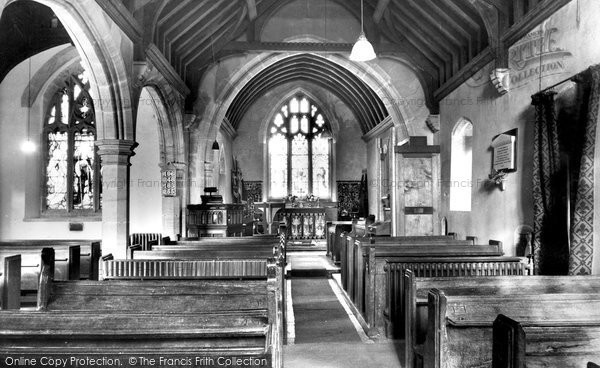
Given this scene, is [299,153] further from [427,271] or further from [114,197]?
[427,271]

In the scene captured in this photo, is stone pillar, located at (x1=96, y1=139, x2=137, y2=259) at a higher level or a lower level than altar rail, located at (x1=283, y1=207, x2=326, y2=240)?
higher

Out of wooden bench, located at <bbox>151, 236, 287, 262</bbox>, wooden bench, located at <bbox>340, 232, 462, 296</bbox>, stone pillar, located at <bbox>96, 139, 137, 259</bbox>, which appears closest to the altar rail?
wooden bench, located at <bbox>340, 232, 462, 296</bbox>

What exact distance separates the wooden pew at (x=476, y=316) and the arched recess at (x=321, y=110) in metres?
14.8

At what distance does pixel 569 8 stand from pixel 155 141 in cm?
769

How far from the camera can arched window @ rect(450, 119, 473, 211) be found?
9.17 meters

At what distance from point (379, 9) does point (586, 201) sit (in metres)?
6.15

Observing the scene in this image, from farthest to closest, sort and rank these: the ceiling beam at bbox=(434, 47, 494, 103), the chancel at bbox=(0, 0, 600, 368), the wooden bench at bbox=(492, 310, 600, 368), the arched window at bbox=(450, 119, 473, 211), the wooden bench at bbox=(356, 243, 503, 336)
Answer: the arched window at bbox=(450, 119, 473, 211)
the ceiling beam at bbox=(434, 47, 494, 103)
the wooden bench at bbox=(356, 243, 503, 336)
the chancel at bbox=(0, 0, 600, 368)
the wooden bench at bbox=(492, 310, 600, 368)

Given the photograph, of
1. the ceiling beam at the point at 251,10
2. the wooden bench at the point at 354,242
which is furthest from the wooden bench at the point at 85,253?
the ceiling beam at the point at 251,10

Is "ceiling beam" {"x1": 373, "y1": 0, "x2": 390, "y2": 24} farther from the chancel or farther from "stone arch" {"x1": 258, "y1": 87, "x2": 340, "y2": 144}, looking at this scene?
"stone arch" {"x1": 258, "y1": 87, "x2": 340, "y2": 144}

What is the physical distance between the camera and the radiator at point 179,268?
174 inches

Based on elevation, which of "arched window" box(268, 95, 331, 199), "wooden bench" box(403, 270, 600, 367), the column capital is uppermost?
"arched window" box(268, 95, 331, 199)

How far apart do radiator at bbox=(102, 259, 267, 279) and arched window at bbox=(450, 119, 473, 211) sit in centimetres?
546

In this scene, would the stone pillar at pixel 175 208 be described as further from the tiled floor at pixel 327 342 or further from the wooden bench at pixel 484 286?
the wooden bench at pixel 484 286

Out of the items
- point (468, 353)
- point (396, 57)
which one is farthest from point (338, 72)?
point (468, 353)
